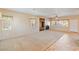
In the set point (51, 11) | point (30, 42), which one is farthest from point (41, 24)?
point (30, 42)

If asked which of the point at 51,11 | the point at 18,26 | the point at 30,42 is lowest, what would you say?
the point at 30,42

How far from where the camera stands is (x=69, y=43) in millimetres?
2045

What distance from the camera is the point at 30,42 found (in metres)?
2.09

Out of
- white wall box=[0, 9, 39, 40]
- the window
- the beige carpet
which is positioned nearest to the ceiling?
white wall box=[0, 9, 39, 40]

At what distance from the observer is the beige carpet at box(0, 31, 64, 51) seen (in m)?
2.01

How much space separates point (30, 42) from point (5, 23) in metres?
0.64

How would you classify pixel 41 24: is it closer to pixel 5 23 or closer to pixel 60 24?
pixel 60 24

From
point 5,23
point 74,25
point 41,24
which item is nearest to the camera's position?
point 5,23

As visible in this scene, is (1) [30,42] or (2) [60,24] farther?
(2) [60,24]
